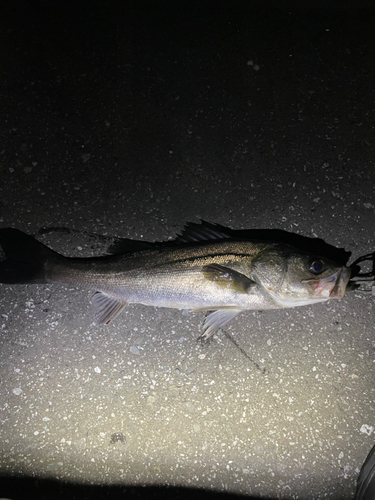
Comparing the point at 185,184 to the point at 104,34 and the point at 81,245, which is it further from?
the point at 104,34

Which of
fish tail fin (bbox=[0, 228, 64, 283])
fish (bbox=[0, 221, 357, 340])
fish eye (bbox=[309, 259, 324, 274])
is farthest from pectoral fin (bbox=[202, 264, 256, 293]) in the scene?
fish tail fin (bbox=[0, 228, 64, 283])

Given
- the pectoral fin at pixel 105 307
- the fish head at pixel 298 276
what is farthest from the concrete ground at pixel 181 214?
the fish head at pixel 298 276

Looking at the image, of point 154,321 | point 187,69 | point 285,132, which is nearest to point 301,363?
point 154,321

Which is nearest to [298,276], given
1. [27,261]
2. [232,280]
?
[232,280]

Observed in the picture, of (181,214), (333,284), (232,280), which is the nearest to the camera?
(333,284)

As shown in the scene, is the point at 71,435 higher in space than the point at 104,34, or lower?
lower

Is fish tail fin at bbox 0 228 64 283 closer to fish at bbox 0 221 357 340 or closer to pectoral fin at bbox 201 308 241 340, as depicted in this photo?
fish at bbox 0 221 357 340

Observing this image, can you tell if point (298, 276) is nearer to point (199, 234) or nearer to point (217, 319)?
point (217, 319)
